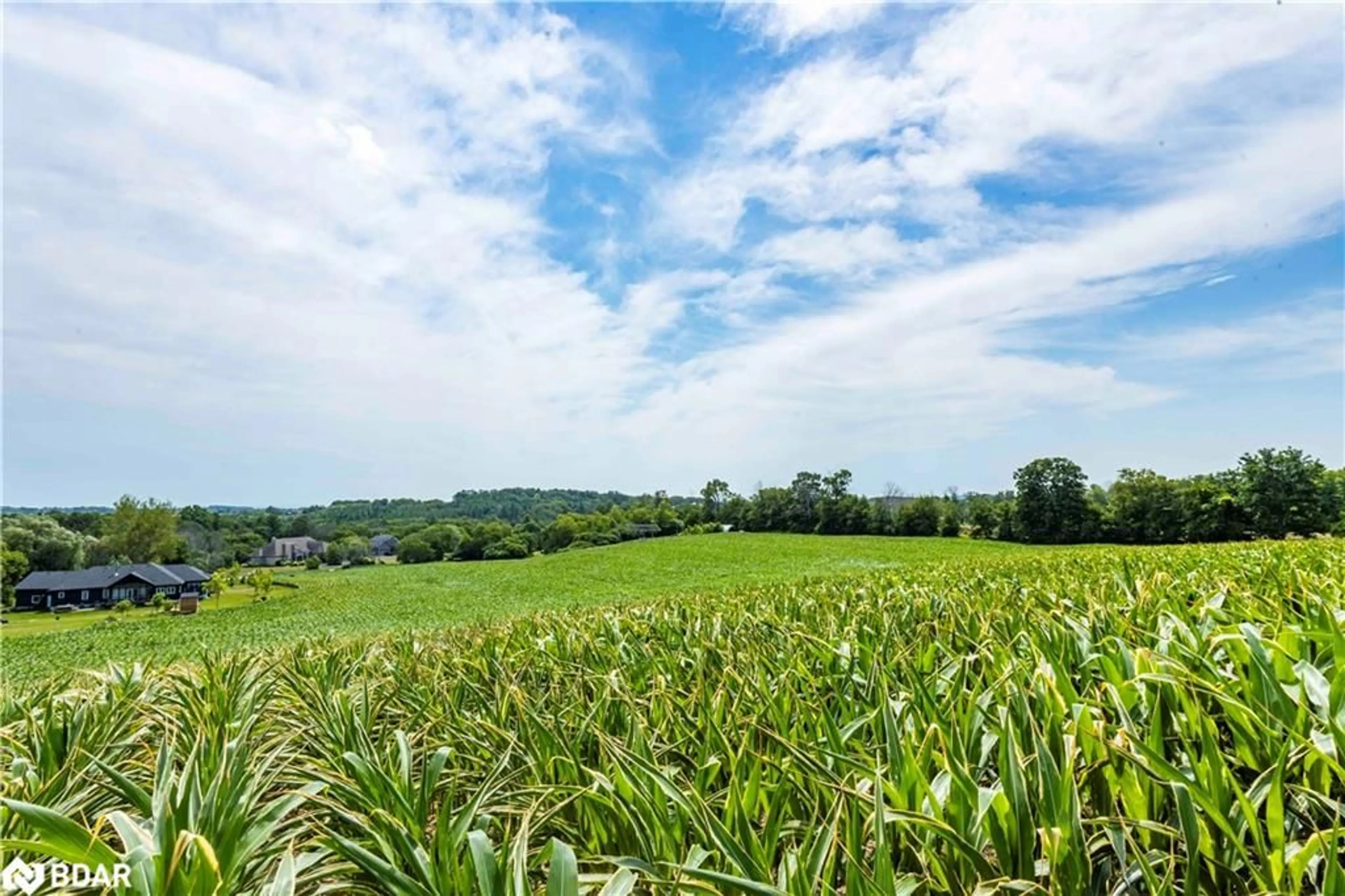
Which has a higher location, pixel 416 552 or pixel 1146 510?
pixel 1146 510

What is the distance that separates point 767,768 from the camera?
148 centimetres

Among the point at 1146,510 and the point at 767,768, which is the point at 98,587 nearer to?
the point at 767,768

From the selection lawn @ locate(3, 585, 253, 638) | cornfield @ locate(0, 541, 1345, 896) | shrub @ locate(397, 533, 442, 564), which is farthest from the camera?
shrub @ locate(397, 533, 442, 564)

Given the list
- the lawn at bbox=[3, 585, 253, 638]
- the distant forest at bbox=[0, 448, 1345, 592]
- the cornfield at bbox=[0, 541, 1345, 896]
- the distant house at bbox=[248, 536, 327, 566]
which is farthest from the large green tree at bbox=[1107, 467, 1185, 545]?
the distant house at bbox=[248, 536, 327, 566]

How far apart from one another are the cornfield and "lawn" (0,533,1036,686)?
1509 cm

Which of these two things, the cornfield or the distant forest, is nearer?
the cornfield

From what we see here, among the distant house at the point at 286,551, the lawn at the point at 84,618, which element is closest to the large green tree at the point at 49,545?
the lawn at the point at 84,618

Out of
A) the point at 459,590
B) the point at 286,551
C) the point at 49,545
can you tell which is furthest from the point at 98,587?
the point at 286,551

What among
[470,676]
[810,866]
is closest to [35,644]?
[470,676]

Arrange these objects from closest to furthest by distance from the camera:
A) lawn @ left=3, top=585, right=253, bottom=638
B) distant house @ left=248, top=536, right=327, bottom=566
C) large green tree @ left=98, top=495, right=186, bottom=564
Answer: lawn @ left=3, top=585, right=253, bottom=638
large green tree @ left=98, top=495, right=186, bottom=564
distant house @ left=248, top=536, right=327, bottom=566

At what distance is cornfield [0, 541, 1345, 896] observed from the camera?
1.00m

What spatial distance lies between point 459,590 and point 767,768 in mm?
40358

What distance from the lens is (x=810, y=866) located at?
103 centimetres

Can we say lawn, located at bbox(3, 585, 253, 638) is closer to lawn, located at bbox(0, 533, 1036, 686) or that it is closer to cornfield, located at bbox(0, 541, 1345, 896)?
lawn, located at bbox(0, 533, 1036, 686)
